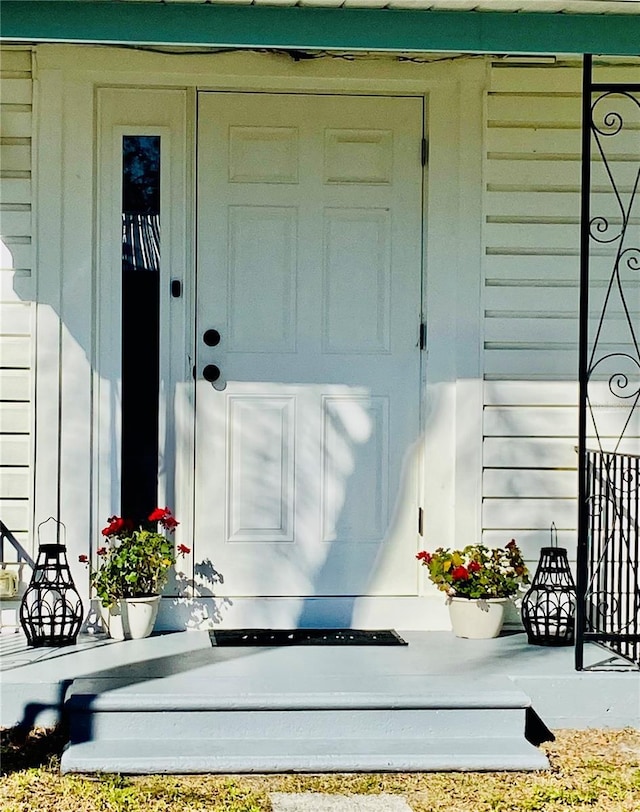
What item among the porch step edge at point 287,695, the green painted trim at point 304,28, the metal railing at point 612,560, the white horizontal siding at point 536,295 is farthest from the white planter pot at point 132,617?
the green painted trim at point 304,28

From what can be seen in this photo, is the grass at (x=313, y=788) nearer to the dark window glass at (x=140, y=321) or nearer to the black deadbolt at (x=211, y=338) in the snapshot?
the dark window glass at (x=140, y=321)

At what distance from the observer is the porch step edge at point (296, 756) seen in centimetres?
404

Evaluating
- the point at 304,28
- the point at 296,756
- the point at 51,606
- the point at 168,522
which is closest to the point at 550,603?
the point at 296,756

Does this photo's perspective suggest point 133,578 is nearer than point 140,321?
Yes

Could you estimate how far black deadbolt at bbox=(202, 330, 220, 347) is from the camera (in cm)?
524

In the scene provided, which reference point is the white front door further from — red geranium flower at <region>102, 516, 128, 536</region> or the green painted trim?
the green painted trim

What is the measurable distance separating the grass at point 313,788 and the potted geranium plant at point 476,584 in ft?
2.94

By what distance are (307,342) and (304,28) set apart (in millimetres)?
1586

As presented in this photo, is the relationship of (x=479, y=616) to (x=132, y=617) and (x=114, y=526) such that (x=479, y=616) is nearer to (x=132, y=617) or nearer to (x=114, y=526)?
(x=132, y=617)

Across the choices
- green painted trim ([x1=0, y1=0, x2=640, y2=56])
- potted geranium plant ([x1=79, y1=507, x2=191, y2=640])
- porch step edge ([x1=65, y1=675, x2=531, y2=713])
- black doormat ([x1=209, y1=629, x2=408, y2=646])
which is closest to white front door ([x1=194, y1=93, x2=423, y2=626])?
black doormat ([x1=209, y1=629, x2=408, y2=646])

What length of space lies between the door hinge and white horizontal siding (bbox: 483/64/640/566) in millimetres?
259

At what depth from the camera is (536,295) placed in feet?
17.3

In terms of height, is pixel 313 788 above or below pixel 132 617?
below

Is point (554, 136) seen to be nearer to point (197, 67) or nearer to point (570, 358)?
point (570, 358)
